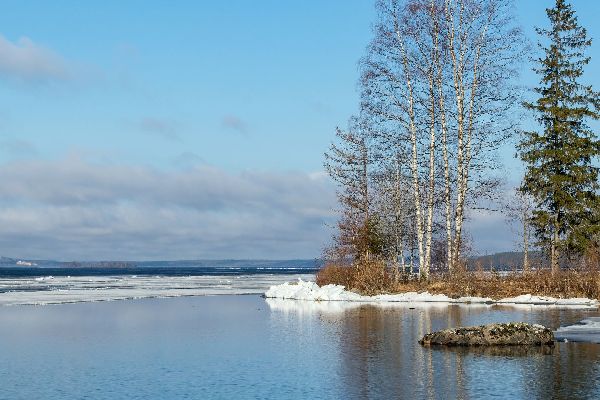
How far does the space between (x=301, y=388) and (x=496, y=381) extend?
128 inches

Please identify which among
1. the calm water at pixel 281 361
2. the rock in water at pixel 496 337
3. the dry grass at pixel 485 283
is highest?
the dry grass at pixel 485 283

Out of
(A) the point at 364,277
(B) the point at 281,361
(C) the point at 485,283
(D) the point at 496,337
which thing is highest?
(A) the point at 364,277

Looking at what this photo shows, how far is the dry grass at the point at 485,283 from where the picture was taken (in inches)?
1292

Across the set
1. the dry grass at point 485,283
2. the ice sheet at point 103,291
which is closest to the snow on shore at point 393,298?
the dry grass at point 485,283

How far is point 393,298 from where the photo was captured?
34.4 metres

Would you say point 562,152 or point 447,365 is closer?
point 447,365

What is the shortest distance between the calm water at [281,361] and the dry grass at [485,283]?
675 centimetres

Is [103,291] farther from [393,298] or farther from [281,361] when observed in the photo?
[281,361]

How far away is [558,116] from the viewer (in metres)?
45.5

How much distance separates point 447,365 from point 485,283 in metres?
21.0

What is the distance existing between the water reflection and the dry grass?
899 centimetres

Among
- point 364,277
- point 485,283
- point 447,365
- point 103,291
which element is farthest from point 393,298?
point 103,291

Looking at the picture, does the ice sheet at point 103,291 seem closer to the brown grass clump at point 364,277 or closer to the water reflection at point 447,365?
the brown grass clump at point 364,277

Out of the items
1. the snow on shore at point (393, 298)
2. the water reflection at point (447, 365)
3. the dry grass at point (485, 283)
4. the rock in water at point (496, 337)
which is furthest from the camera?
the dry grass at point (485, 283)
